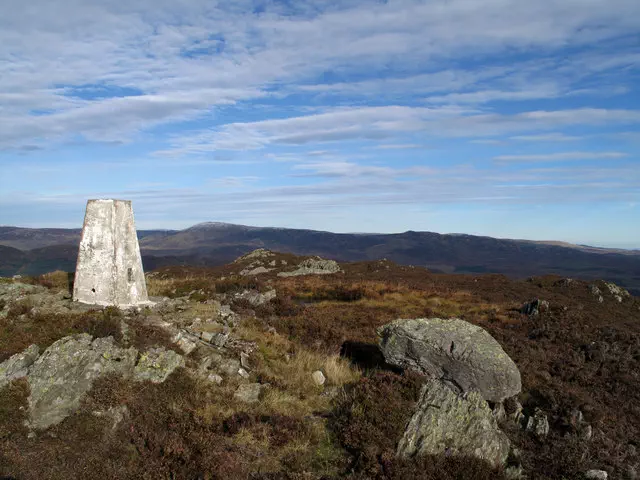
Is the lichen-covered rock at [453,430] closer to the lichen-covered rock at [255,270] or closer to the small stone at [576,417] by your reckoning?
the small stone at [576,417]

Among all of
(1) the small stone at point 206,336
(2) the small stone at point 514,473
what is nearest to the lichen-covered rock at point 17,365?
(1) the small stone at point 206,336

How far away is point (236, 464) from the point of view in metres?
7.34

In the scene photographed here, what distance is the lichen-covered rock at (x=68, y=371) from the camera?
8133mm

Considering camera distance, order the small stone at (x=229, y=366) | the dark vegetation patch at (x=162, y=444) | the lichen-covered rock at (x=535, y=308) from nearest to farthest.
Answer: the dark vegetation patch at (x=162, y=444) → the small stone at (x=229, y=366) → the lichen-covered rock at (x=535, y=308)

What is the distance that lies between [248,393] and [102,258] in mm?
6440

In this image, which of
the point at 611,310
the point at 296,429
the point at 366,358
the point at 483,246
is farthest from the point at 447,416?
the point at 483,246

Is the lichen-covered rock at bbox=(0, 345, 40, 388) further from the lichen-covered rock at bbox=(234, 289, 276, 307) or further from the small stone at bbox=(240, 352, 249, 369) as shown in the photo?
the lichen-covered rock at bbox=(234, 289, 276, 307)

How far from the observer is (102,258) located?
12.7 meters

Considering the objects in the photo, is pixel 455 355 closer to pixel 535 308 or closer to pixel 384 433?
pixel 384 433

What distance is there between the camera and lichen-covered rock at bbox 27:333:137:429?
813 centimetres

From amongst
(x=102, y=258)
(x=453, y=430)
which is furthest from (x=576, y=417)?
(x=102, y=258)

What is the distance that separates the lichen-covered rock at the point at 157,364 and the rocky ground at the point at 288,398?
0.03 metres

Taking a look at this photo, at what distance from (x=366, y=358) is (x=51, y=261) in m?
76.2

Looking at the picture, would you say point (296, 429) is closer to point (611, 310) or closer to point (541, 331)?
point (541, 331)
